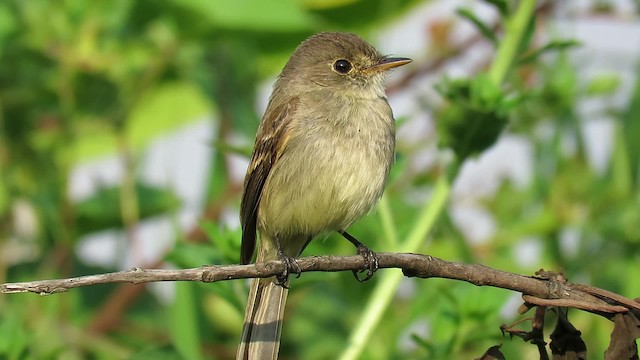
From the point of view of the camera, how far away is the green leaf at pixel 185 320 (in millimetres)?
3586

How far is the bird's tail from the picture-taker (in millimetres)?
3246

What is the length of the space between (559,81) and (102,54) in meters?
1.95

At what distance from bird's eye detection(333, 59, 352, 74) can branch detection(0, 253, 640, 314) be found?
2.12 m

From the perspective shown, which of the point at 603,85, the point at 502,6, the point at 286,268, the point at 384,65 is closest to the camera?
the point at 286,268

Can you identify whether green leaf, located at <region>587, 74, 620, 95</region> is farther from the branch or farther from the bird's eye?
the branch

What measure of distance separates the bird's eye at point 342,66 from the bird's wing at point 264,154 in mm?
397

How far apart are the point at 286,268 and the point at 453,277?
0.56 m

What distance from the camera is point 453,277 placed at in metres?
2.25

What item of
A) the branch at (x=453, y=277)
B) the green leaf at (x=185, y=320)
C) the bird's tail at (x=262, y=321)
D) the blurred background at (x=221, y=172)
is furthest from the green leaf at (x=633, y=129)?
the branch at (x=453, y=277)

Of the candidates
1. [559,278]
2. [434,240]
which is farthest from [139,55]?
[559,278]

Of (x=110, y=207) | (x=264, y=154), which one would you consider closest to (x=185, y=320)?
(x=264, y=154)

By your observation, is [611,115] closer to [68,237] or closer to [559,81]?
[559,81]

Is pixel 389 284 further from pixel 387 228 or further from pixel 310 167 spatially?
pixel 310 167

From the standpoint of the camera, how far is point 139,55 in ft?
16.0
